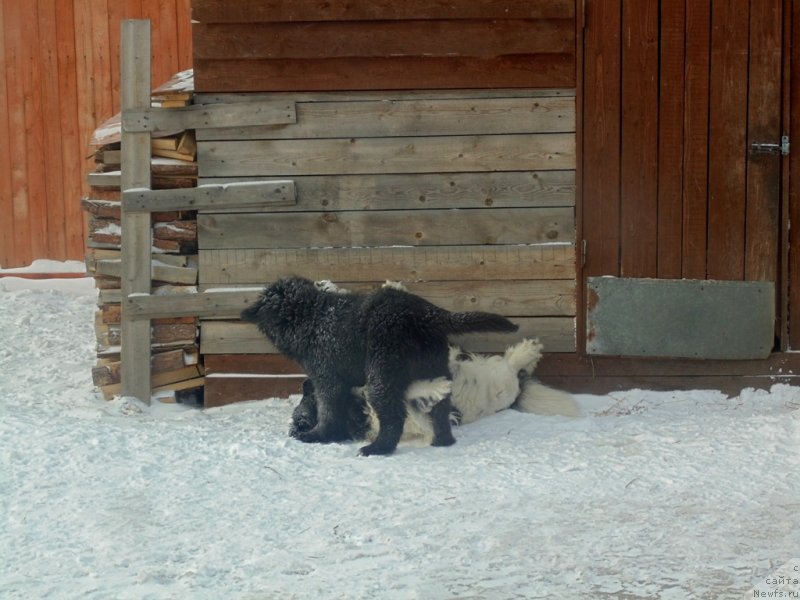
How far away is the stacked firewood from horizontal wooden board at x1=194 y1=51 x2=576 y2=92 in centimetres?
32

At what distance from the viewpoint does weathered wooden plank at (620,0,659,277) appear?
6.70 meters

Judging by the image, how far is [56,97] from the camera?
1070 cm

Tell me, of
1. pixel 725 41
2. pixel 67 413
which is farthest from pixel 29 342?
pixel 725 41

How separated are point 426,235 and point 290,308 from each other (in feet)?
4.08

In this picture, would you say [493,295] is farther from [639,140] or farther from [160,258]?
[160,258]

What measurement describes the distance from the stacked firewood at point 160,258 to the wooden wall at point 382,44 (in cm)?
50

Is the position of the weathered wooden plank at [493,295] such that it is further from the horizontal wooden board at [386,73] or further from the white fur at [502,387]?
the horizontal wooden board at [386,73]

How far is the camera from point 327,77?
680 cm

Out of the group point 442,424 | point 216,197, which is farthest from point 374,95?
point 442,424

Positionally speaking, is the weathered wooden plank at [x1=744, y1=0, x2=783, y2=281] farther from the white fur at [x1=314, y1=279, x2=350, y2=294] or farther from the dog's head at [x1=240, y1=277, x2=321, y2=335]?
the dog's head at [x1=240, y1=277, x2=321, y2=335]

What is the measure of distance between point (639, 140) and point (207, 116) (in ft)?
9.63

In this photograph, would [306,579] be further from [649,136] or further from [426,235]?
[649,136]

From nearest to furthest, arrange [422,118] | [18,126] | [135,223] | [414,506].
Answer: [414,506] < [422,118] < [135,223] < [18,126]

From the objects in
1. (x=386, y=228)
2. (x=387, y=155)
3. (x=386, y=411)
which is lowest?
(x=386, y=411)
